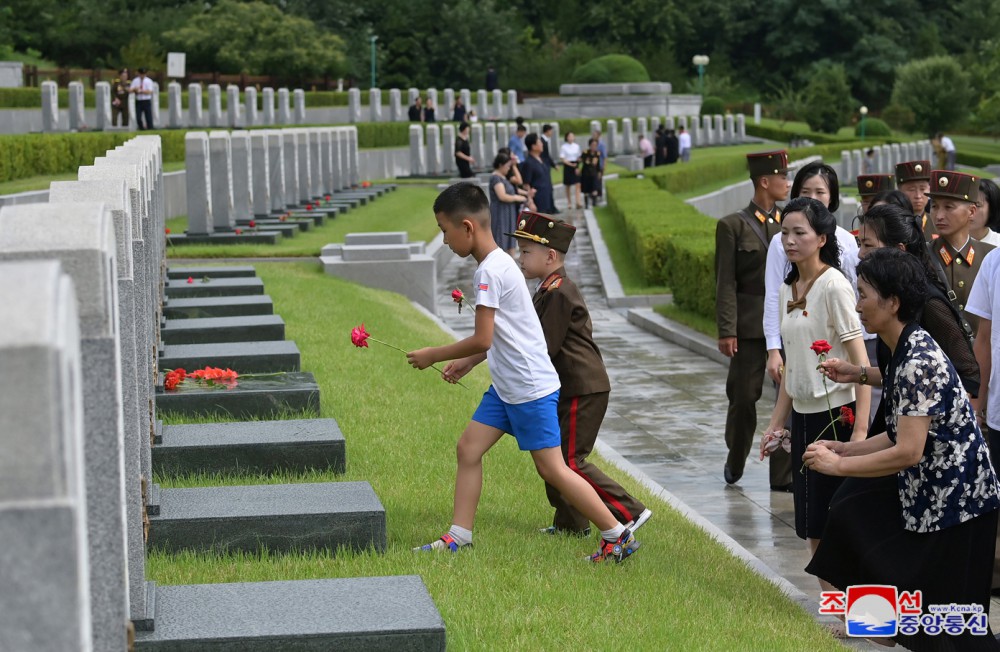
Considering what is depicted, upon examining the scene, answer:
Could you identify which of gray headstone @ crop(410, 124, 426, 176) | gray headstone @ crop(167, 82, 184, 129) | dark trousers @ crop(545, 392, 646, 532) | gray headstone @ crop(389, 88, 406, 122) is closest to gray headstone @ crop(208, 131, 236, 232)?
dark trousers @ crop(545, 392, 646, 532)

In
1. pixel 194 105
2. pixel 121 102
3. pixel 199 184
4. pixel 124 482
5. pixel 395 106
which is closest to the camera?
pixel 124 482

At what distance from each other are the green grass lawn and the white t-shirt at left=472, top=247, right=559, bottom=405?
1211 cm

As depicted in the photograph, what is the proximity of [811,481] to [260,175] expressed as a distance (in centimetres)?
1637

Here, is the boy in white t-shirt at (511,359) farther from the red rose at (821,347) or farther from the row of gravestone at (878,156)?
the row of gravestone at (878,156)

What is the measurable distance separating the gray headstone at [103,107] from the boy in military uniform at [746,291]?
95.7ft

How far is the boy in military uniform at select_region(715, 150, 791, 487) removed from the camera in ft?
27.4

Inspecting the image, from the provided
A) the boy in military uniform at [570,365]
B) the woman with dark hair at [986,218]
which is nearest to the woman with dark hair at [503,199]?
the woman with dark hair at [986,218]

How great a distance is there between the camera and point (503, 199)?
757 inches

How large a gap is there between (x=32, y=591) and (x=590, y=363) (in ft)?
14.8

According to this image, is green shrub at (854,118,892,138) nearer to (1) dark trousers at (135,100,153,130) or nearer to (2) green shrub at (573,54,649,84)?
(2) green shrub at (573,54,649,84)

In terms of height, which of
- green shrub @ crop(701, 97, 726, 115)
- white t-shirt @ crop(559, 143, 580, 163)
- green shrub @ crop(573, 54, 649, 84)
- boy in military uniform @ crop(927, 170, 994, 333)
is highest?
green shrub @ crop(573, 54, 649, 84)

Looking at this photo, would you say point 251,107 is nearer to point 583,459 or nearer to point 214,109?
point 214,109

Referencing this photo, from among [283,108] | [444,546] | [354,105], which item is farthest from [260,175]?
[354,105]

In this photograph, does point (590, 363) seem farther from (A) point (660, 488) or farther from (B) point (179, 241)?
(B) point (179, 241)
